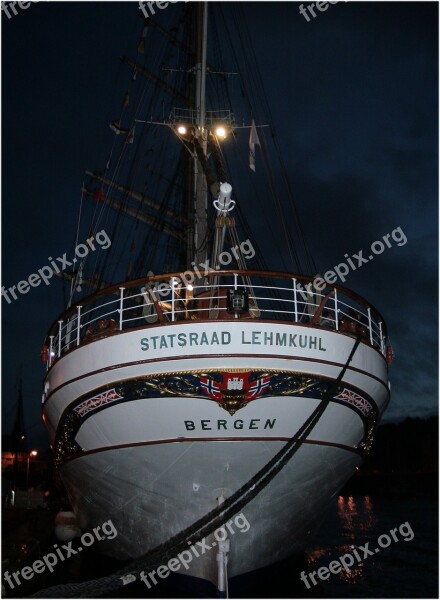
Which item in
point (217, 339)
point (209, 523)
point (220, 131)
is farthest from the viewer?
point (220, 131)

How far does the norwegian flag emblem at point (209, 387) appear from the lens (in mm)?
8008

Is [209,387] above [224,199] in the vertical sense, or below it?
below

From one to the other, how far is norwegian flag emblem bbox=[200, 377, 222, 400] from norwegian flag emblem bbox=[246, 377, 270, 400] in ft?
1.39

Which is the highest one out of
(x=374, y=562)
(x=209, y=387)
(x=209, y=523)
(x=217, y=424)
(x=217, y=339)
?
(x=217, y=339)

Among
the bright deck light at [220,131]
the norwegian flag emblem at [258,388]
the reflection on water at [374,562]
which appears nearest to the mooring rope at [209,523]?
the norwegian flag emblem at [258,388]

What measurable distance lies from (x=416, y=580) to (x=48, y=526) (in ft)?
29.5

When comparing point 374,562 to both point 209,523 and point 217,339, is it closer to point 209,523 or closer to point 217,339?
point 209,523

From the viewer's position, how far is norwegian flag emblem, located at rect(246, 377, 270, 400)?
808 cm

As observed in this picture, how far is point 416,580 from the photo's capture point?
11.8 meters

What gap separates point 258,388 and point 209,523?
210cm

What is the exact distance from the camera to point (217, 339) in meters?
7.95

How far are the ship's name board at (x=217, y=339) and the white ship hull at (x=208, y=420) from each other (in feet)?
0.05

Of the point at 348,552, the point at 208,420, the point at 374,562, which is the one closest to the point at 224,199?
the point at 208,420

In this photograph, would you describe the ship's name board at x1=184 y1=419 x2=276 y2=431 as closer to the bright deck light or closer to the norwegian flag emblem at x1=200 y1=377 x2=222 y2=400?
the norwegian flag emblem at x1=200 y1=377 x2=222 y2=400
